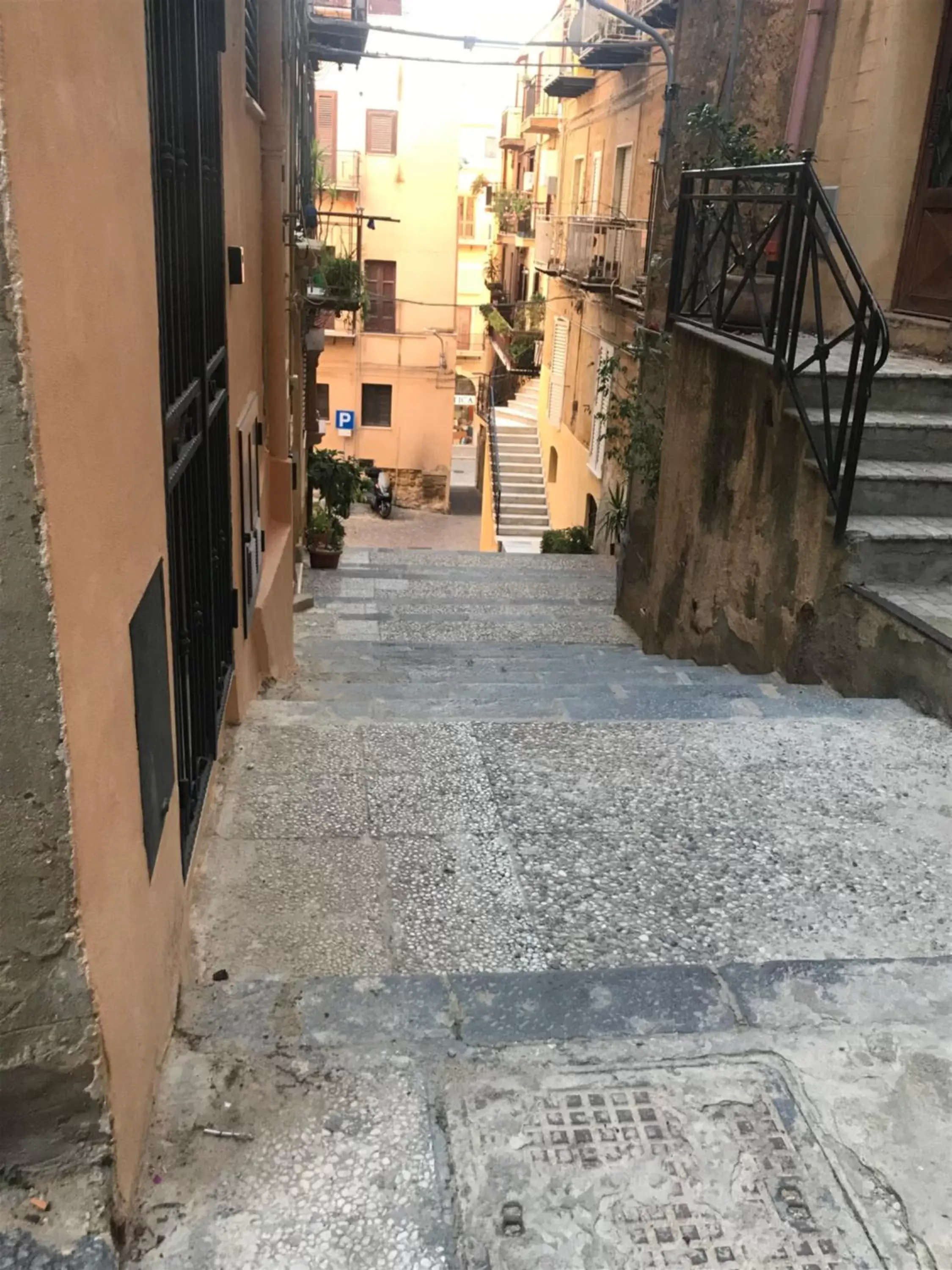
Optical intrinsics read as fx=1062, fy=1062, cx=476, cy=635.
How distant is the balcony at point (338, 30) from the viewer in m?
12.9

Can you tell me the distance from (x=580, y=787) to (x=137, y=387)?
224cm

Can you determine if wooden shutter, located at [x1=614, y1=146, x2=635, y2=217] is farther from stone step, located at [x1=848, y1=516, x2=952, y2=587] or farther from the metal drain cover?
the metal drain cover

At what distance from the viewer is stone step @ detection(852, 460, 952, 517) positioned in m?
5.33

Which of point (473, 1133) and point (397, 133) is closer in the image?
point (473, 1133)

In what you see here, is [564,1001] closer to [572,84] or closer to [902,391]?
[902,391]

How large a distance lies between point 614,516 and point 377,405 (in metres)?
15.2

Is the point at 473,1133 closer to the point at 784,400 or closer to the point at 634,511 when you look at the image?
the point at 784,400

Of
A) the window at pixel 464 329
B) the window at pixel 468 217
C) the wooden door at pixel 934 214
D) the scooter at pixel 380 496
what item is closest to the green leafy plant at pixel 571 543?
the wooden door at pixel 934 214

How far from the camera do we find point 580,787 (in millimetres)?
3672

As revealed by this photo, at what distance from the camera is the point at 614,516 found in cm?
1364

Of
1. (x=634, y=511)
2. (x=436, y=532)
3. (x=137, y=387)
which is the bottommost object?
(x=436, y=532)

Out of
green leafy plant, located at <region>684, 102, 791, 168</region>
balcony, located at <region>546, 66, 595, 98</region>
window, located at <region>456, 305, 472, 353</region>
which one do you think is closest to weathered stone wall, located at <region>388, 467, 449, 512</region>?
window, located at <region>456, 305, 472, 353</region>

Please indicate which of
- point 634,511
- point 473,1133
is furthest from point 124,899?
point 634,511

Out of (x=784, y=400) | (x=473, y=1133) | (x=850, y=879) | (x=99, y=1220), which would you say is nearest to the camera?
(x=99, y=1220)
